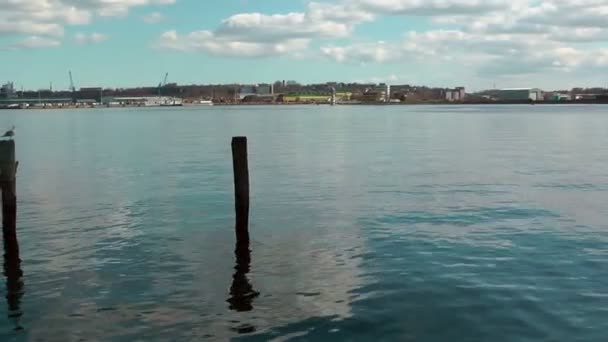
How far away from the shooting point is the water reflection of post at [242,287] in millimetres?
15235

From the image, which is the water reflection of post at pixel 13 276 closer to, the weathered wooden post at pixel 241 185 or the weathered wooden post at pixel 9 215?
the weathered wooden post at pixel 9 215

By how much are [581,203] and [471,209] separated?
5.29m

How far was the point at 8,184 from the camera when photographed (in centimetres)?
2022

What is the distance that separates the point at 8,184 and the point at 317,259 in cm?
932

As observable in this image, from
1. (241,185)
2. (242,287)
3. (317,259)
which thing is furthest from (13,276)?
(317,259)

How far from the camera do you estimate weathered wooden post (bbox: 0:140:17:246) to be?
64.8 ft

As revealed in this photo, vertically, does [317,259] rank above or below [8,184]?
below

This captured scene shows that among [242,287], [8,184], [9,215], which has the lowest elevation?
[242,287]

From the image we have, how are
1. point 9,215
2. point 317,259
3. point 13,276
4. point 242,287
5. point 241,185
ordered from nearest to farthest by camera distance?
point 242,287 → point 13,276 → point 317,259 → point 9,215 → point 241,185

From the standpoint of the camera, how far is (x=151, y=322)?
14094 mm

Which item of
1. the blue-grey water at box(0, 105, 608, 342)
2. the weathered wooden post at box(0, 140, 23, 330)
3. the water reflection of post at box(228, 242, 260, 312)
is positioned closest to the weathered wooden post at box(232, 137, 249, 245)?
the blue-grey water at box(0, 105, 608, 342)

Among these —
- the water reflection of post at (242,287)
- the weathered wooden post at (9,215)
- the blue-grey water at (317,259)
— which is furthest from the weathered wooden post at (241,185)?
the weathered wooden post at (9,215)

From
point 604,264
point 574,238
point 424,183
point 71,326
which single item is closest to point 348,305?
point 71,326

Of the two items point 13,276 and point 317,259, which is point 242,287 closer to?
point 317,259
